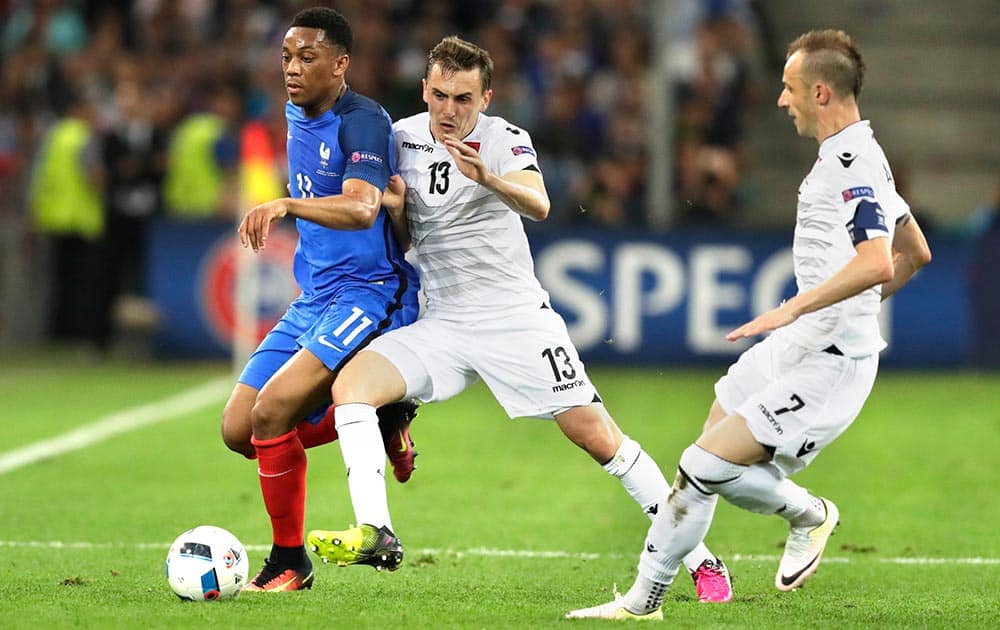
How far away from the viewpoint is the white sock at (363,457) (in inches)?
242

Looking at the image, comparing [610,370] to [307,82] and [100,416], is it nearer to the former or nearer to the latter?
[100,416]

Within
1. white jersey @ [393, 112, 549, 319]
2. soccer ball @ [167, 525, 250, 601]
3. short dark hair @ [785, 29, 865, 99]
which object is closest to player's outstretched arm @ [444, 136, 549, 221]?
white jersey @ [393, 112, 549, 319]

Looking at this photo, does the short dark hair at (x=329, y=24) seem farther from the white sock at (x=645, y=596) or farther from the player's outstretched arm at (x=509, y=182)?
the white sock at (x=645, y=596)

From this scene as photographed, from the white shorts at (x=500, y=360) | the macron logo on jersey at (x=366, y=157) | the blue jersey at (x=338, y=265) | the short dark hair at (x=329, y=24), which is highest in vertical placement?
the short dark hair at (x=329, y=24)

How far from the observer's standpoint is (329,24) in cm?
665

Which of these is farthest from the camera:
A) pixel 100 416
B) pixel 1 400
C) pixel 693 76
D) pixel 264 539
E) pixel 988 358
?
pixel 693 76

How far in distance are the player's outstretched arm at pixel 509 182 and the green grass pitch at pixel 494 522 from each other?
1450 mm

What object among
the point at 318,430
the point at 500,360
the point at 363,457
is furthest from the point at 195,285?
the point at 363,457

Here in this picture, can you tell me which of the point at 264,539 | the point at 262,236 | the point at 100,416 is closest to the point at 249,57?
the point at 100,416

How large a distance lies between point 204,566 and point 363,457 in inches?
26.9

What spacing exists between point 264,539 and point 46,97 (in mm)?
11582

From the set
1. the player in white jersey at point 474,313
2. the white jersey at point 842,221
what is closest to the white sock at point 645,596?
the player in white jersey at point 474,313

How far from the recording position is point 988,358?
618 inches

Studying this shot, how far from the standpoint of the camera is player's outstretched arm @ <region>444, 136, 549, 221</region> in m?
6.08
